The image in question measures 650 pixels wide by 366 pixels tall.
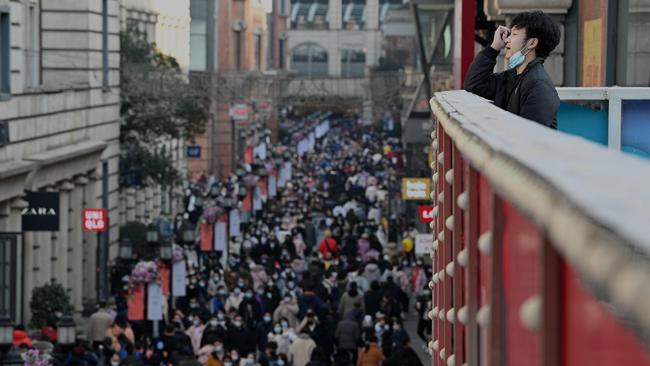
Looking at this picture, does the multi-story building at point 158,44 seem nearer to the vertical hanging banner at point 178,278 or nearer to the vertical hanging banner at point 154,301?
the vertical hanging banner at point 178,278

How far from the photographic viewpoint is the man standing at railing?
6.61m

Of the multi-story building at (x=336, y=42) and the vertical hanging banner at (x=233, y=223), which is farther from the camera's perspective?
the multi-story building at (x=336, y=42)

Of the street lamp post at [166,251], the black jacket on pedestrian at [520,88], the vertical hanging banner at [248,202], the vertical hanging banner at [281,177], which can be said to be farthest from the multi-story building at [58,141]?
the vertical hanging banner at [281,177]

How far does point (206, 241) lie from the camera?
A: 45438 mm

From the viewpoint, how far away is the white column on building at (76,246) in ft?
132

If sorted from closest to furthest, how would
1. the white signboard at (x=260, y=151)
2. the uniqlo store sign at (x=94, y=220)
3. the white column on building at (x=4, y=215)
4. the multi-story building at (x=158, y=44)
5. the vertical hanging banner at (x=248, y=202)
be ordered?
the white column on building at (x=4, y=215) < the uniqlo store sign at (x=94, y=220) < the multi-story building at (x=158, y=44) < the vertical hanging banner at (x=248, y=202) < the white signboard at (x=260, y=151)

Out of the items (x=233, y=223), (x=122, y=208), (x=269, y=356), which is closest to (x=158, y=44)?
(x=122, y=208)

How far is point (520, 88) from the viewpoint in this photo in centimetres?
683

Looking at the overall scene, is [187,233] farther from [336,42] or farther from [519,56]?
[336,42]

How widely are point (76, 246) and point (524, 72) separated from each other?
3468cm

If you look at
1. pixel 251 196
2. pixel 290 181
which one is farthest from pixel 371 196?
pixel 251 196

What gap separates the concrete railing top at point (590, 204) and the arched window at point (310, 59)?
186 metres

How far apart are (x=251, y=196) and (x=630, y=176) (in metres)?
57.9

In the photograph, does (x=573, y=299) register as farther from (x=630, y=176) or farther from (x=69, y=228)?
(x=69, y=228)
